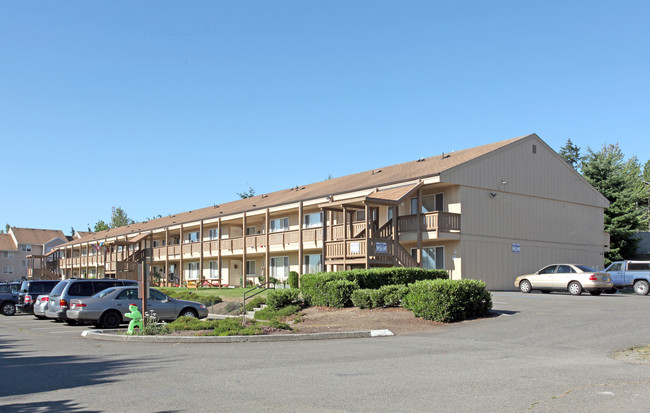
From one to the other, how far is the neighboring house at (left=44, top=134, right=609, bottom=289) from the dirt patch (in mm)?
6502

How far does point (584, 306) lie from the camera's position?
19.6m

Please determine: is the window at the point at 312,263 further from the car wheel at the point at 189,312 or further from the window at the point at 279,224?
Result: the car wheel at the point at 189,312

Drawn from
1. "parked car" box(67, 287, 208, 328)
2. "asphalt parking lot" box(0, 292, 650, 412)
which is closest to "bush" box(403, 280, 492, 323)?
"asphalt parking lot" box(0, 292, 650, 412)

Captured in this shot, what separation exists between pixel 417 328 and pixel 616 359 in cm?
621

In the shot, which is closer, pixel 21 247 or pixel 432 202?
pixel 432 202

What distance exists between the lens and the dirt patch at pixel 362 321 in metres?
16.6

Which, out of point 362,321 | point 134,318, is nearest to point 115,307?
point 134,318

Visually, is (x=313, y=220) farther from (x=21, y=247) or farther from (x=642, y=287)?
(x=21, y=247)

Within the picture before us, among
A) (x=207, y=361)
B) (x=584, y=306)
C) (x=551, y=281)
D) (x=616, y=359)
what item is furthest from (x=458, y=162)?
(x=207, y=361)

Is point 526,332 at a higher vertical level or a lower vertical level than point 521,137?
lower

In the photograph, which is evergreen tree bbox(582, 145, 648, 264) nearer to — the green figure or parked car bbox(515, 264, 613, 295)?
parked car bbox(515, 264, 613, 295)

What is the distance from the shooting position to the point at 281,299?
74.3 feet

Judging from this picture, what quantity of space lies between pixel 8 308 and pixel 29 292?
1.95 metres

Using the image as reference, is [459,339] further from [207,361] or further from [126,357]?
[126,357]
